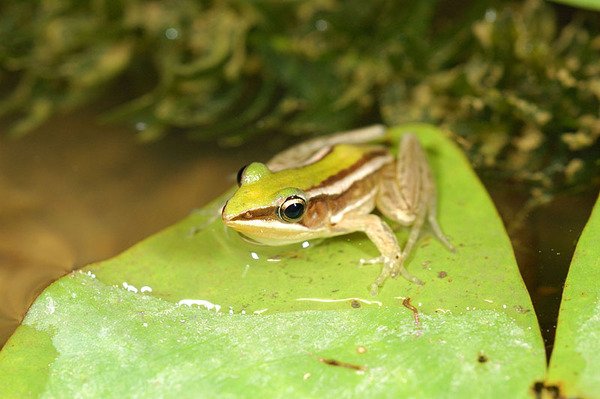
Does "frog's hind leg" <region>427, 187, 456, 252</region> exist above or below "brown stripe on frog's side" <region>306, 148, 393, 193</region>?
below

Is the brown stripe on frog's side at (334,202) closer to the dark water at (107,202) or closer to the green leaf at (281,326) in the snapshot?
the green leaf at (281,326)

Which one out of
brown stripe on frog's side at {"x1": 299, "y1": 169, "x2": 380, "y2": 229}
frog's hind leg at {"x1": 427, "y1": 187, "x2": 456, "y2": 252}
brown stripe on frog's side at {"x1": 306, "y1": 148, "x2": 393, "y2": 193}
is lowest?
frog's hind leg at {"x1": 427, "y1": 187, "x2": 456, "y2": 252}

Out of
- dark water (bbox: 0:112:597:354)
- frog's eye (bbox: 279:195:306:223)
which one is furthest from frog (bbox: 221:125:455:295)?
dark water (bbox: 0:112:597:354)

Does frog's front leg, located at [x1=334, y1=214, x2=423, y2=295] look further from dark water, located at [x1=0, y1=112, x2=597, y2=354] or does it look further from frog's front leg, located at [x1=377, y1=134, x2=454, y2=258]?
dark water, located at [x1=0, y1=112, x2=597, y2=354]

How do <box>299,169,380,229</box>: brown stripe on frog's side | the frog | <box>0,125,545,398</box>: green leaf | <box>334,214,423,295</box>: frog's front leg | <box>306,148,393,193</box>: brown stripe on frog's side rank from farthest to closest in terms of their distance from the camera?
<box>306,148,393,193</box>: brown stripe on frog's side
<box>299,169,380,229</box>: brown stripe on frog's side
the frog
<box>334,214,423,295</box>: frog's front leg
<box>0,125,545,398</box>: green leaf

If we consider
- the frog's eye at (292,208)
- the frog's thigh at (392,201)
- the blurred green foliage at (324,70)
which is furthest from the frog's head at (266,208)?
the blurred green foliage at (324,70)

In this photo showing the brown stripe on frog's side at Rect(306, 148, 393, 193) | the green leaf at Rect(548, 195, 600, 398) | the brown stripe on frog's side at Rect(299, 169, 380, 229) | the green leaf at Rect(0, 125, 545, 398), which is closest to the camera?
the green leaf at Rect(548, 195, 600, 398)

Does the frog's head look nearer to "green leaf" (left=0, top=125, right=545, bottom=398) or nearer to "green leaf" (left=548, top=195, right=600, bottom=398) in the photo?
"green leaf" (left=0, top=125, right=545, bottom=398)

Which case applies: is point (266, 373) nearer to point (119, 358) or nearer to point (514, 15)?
point (119, 358)

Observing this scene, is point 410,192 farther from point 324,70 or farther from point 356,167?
point 324,70

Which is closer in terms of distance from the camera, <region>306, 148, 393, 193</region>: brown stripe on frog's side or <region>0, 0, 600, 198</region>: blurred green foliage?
<region>306, 148, 393, 193</region>: brown stripe on frog's side
